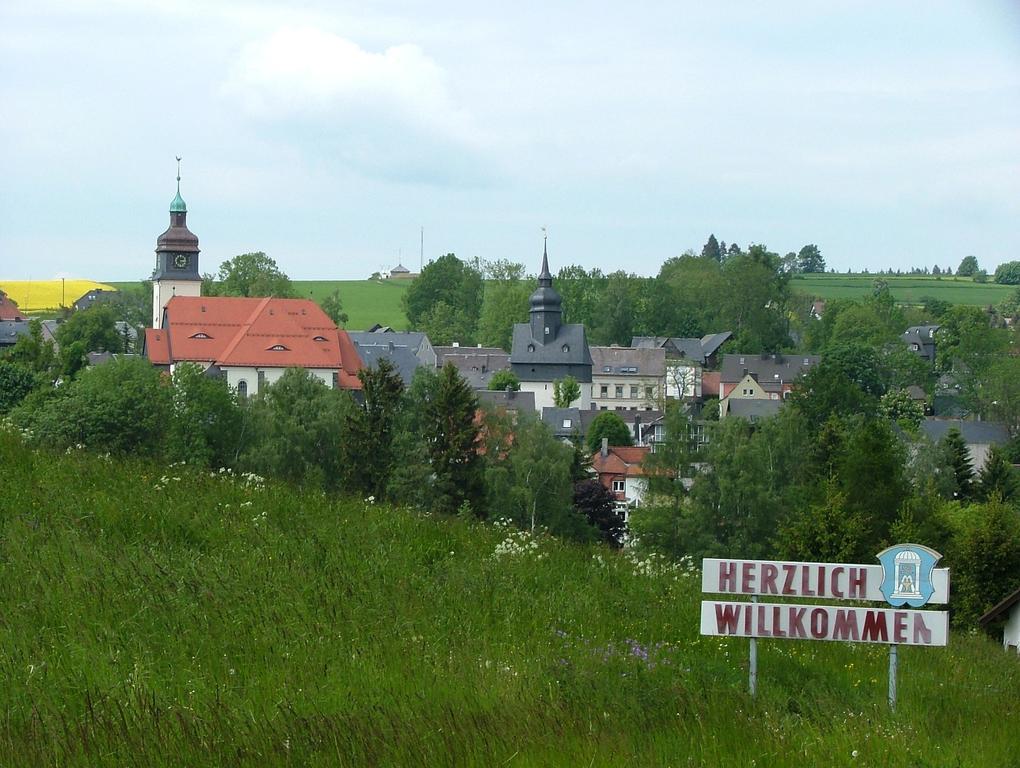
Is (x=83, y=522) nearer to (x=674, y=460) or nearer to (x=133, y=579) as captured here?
(x=133, y=579)

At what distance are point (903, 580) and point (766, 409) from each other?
3903 inches

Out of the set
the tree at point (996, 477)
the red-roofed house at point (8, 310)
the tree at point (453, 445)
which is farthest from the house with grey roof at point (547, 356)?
the tree at point (453, 445)

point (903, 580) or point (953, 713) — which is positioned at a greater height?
point (903, 580)

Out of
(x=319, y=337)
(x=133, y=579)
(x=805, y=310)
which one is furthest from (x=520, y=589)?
(x=805, y=310)

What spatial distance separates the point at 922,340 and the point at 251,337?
77411 millimetres

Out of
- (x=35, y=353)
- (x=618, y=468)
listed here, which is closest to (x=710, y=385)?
(x=618, y=468)

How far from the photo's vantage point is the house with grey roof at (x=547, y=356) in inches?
4727

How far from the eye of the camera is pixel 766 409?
107 meters

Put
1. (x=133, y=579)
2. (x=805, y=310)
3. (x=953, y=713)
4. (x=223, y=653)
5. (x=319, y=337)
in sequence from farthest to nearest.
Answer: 1. (x=805, y=310)
2. (x=319, y=337)
3. (x=133, y=579)
4. (x=953, y=713)
5. (x=223, y=653)

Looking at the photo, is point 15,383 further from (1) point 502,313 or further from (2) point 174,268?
(1) point 502,313

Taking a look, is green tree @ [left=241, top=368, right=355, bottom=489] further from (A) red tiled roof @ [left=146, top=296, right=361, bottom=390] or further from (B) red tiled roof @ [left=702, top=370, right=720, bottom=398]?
(B) red tiled roof @ [left=702, top=370, right=720, bottom=398]

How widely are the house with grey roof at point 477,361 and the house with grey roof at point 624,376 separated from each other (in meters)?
7.95

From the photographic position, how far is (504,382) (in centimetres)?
11556

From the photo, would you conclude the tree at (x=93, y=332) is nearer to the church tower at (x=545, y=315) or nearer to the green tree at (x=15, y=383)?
the church tower at (x=545, y=315)
